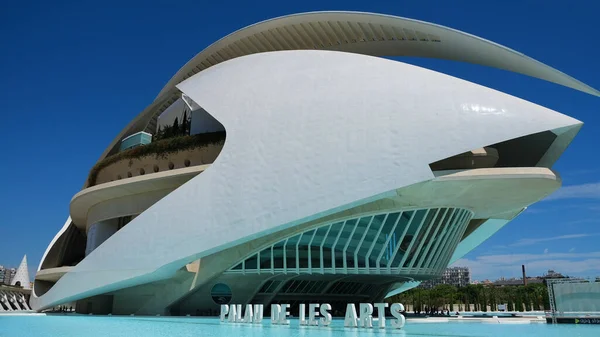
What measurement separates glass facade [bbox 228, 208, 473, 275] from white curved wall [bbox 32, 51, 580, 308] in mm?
2261

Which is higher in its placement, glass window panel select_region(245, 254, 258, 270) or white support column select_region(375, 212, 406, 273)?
white support column select_region(375, 212, 406, 273)

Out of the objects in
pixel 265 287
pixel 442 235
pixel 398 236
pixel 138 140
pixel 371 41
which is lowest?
pixel 265 287

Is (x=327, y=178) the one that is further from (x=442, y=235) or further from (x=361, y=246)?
(x=442, y=235)

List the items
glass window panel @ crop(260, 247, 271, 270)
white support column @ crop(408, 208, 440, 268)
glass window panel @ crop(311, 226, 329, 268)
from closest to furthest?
glass window panel @ crop(311, 226, 329, 268) → white support column @ crop(408, 208, 440, 268) → glass window panel @ crop(260, 247, 271, 270)

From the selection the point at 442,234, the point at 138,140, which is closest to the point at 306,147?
the point at 442,234

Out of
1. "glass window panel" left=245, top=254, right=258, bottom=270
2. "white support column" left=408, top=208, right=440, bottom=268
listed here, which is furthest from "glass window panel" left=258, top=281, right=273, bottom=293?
"white support column" left=408, top=208, right=440, bottom=268

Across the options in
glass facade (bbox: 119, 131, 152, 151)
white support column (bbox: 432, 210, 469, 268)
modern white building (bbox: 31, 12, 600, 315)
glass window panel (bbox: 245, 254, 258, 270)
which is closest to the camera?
modern white building (bbox: 31, 12, 600, 315)

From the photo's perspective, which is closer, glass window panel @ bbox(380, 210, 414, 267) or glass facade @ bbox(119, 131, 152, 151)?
glass window panel @ bbox(380, 210, 414, 267)

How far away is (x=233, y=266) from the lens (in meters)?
23.2

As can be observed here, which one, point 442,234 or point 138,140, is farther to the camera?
point 138,140

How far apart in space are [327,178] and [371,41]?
11.3 meters

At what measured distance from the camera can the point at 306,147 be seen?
21.8 meters

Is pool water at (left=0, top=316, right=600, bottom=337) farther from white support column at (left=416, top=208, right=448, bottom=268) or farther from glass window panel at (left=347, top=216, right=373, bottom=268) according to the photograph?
white support column at (left=416, top=208, right=448, bottom=268)

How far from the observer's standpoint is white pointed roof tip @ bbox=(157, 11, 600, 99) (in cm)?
2331
